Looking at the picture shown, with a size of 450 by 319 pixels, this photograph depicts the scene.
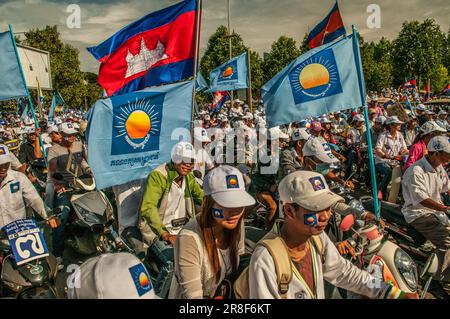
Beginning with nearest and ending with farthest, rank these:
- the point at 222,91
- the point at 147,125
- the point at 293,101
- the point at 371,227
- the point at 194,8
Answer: the point at 371,227 < the point at 147,125 < the point at 194,8 < the point at 293,101 < the point at 222,91

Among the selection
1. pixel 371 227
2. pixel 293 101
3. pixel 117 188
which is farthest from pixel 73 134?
pixel 371 227

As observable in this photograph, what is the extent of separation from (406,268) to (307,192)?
67.8 inches

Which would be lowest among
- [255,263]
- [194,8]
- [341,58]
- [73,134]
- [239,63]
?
[255,263]

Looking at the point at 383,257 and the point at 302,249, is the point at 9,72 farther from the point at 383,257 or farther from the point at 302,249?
the point at 383,257

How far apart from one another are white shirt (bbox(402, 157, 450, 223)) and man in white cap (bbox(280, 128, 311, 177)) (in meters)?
1.30

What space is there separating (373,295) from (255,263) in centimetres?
92

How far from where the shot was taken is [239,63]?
13.5 meters

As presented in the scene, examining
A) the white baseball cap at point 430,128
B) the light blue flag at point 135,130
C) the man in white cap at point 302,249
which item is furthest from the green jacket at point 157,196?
the white baseball cap at point 430,128

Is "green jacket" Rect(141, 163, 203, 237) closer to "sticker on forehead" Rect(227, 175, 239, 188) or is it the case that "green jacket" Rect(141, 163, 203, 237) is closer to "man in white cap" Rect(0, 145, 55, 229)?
"sticker on forehead" Rect(227, 175, 239, 188)

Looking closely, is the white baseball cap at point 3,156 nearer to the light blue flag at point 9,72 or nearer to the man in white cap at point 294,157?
the light blue flag at point 9,72

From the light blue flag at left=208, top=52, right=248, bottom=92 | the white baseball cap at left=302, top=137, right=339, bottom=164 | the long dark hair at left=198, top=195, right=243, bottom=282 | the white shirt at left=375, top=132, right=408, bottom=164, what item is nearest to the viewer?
the long dark hair at left=198, top=195, right=243, bottom=282

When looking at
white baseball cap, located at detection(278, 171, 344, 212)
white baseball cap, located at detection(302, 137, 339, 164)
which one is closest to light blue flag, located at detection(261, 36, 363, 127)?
white baseball cap, located at detection(302, 137, 339, 164)

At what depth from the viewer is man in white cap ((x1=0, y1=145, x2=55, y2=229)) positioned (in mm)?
4164
